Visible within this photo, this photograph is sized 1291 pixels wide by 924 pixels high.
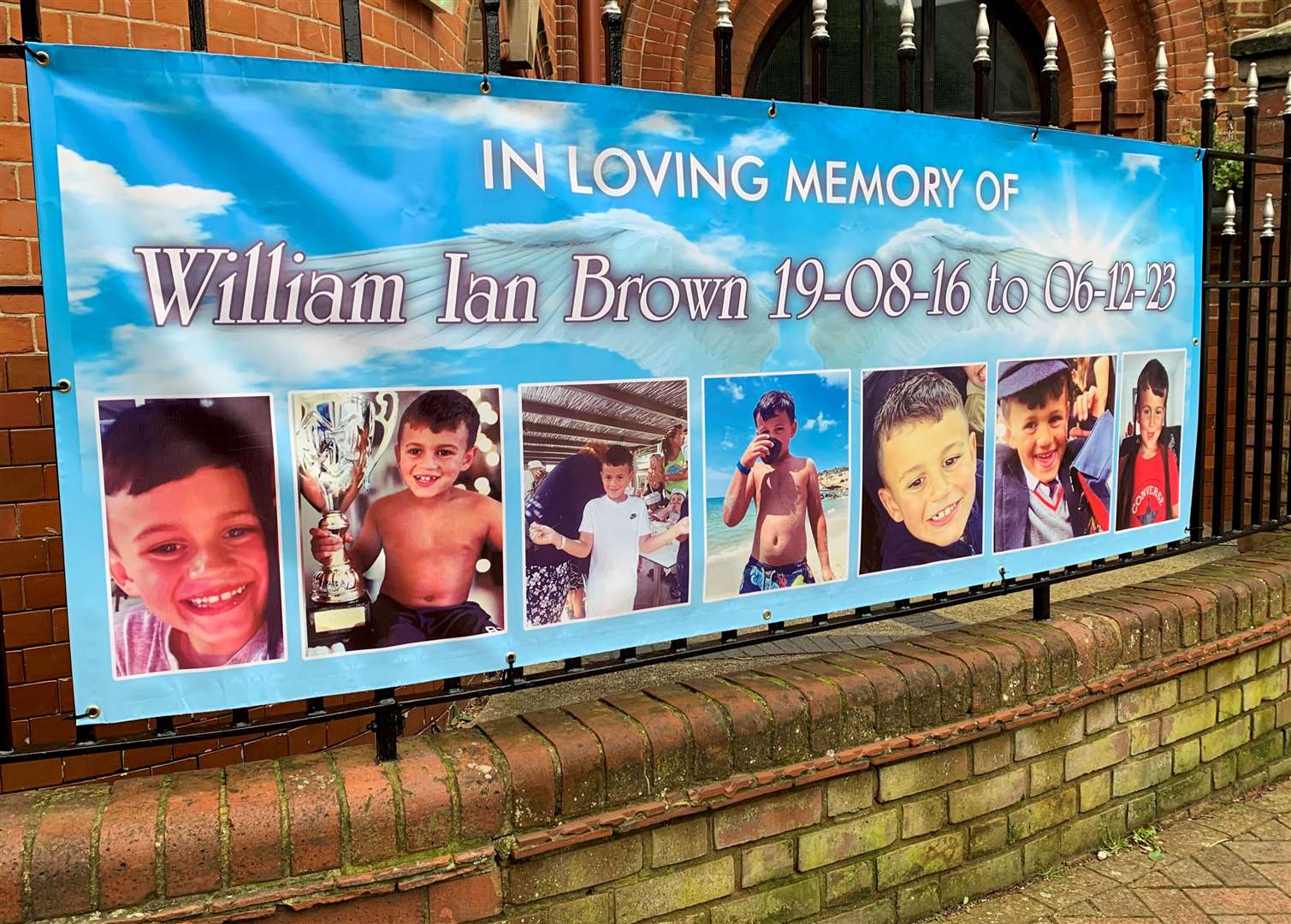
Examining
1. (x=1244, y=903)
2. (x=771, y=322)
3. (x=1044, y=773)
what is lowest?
(x=1244, y=903)

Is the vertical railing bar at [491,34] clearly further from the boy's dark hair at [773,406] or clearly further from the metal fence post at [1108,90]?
the metal fence post at [1108,90]

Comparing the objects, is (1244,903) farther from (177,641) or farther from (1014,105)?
(1014,105)

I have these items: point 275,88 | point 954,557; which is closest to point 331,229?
point 275,88

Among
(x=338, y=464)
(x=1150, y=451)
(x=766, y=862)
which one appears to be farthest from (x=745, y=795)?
(x=1150, y=451)

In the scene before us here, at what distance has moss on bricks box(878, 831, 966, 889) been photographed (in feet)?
9.02

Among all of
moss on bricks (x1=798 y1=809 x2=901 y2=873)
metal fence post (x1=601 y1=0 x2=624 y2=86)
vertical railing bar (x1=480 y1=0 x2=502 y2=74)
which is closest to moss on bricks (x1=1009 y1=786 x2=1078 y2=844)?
moss on bricks (x1=798 y1=809 x2=901 y2=873)

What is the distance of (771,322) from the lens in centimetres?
250

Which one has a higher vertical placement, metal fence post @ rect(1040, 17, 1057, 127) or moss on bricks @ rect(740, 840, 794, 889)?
metal fence post @ rect(1040, 17, 1057, 127)

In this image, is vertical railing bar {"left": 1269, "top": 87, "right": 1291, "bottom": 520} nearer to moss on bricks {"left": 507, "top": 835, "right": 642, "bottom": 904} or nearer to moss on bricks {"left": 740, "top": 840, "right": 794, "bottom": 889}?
moss on bricks {"left": 740, "top": 840, "right": 794, "bottom": 889}

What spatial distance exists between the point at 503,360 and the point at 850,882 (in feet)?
5.52

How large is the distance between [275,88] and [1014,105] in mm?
7720

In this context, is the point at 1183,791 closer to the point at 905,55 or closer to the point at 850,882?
the point at 850,882

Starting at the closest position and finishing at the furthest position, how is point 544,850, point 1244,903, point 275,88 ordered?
point 275,88, point 544,850, point 1244,903

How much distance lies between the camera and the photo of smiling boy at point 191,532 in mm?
1877
